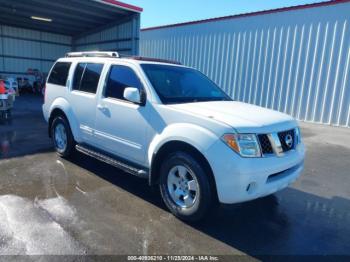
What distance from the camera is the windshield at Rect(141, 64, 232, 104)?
13.4 ft

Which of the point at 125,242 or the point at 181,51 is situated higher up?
the point at 181,51

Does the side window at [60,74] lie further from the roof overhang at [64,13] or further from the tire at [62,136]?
the roof overhang at [64,13]

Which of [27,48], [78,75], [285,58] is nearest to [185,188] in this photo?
[78,75]

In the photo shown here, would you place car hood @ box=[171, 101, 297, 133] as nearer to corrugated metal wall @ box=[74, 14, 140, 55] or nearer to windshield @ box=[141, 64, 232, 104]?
windshield @ box=[141, 64, 232, 104]

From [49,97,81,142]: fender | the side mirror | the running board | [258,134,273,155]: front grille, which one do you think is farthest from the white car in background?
[258,134,273,155]: front grille

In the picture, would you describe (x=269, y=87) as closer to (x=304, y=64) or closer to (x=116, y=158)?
(x=304, y=64)

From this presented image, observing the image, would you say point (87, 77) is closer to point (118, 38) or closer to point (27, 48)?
point (118, 38)

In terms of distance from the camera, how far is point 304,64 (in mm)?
11570

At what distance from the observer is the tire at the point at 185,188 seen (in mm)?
3344

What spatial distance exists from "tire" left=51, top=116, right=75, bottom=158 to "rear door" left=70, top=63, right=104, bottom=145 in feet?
1.41

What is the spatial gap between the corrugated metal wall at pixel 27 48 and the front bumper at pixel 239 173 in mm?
22214

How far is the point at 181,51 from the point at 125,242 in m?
13.8

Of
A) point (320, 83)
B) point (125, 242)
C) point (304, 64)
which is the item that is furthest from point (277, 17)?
point (125, 242)

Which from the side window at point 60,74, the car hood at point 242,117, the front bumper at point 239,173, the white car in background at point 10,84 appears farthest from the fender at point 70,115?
the white car in background at point 10,84
